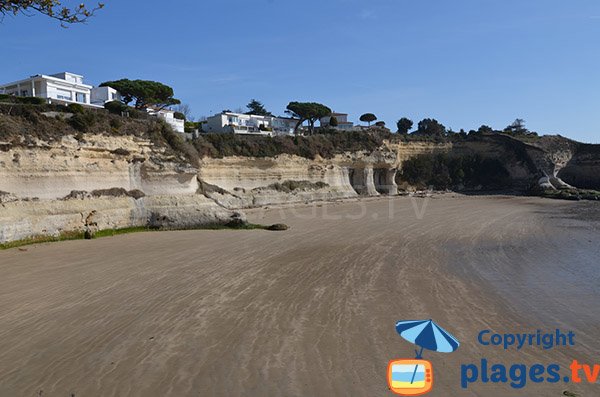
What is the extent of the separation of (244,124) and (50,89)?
27.7m

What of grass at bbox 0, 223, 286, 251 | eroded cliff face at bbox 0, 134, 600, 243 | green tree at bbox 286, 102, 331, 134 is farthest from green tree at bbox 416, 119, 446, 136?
grass at bbox 0, 223, 286, 251

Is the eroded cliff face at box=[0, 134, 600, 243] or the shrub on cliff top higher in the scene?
the shrub on cliff top

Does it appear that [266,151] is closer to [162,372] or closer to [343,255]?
[343,255]

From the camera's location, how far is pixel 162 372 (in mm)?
5551

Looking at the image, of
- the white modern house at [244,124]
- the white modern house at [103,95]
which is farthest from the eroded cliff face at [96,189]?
the white modern house at [244,124]

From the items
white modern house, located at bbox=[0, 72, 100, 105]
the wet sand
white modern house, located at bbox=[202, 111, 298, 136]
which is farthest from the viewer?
white modern house, located at bbox=[202, 111, 298, 136]

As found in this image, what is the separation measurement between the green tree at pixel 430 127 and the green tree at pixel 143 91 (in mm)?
43053

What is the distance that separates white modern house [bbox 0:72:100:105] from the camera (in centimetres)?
3781

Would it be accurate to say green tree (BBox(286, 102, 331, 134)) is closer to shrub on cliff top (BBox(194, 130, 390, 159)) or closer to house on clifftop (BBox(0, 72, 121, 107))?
shrub on cliff top (BBox(194, 130, 390, 159))

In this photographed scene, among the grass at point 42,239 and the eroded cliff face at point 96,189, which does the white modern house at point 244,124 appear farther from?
the grass at point 42,239

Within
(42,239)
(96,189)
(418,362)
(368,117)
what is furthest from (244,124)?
(418,362)

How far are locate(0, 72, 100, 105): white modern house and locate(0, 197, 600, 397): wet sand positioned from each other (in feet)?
96.6

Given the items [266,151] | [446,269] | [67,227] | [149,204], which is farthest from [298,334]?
[266,151]

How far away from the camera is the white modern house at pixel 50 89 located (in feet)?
124
